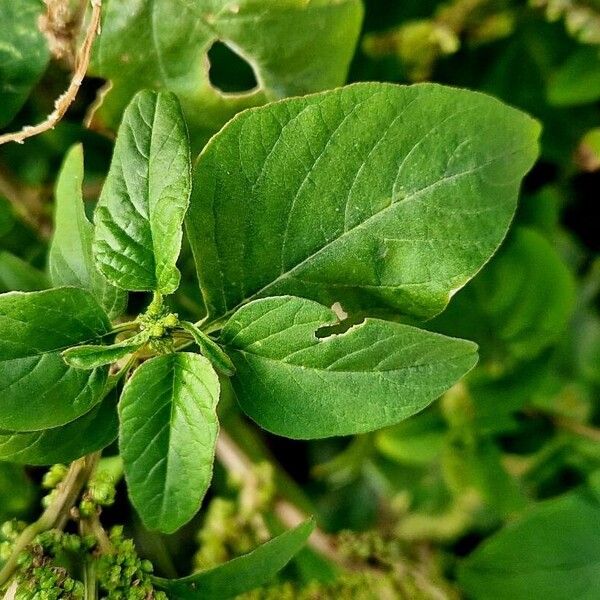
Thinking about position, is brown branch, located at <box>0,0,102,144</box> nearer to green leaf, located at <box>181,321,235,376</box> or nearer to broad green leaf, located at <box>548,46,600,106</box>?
green leaf, located at <box>181,321,235,376</box>

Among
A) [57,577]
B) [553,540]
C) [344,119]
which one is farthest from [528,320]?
[57,577]

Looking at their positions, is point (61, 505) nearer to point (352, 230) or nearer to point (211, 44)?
point (352, 230)

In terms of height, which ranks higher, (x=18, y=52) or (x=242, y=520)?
(x=18, y=52)

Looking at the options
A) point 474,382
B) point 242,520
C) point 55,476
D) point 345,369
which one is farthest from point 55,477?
point 474,382

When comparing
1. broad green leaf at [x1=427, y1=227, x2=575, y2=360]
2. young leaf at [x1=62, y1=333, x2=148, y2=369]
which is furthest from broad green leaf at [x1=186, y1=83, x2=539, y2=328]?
broad green leaf at [x1=427, y1=227, x2=575, y2=360]

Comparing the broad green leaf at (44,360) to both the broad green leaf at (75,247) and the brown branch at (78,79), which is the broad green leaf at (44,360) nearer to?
the broad green leaf at (75,247)

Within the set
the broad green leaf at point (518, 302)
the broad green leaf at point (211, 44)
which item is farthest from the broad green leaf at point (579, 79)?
the broad green leaf at point (211, 44)

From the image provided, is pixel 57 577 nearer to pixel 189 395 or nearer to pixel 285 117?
pixel 189 395
